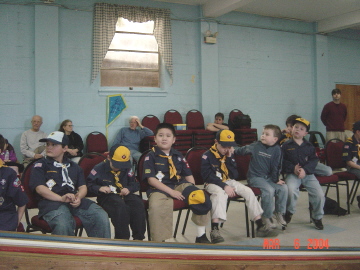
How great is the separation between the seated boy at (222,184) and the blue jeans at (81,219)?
1.02 metres

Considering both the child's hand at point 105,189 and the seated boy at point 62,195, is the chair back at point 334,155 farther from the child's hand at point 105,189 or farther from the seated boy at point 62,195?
the seated boy at point 62,195

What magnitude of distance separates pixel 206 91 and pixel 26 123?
3.72 metres

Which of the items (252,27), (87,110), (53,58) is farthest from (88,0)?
(252,27)

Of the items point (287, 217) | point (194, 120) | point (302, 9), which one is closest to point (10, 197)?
point (287, 217)

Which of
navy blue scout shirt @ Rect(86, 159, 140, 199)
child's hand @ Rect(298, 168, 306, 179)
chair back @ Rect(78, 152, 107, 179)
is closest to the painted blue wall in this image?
chair back @ Rect(78, 152, 107, 179)

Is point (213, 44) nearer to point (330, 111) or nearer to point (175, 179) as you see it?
point (330, 111)

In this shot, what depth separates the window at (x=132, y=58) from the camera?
662 centimetres

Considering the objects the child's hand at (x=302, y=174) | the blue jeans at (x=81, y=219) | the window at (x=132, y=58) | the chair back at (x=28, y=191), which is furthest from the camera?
the window at (x=132, y=58)

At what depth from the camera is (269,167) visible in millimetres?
3465

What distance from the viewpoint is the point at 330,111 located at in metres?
6.91

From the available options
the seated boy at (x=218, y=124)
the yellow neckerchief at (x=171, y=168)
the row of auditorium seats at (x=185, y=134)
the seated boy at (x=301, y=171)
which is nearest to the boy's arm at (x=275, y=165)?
the seated boy at (x=301, y=171)

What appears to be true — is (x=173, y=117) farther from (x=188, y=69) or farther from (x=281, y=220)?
(x=281, y=220)

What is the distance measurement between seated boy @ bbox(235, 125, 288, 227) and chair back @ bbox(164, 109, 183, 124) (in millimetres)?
3280

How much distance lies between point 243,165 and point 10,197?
2434 mm
